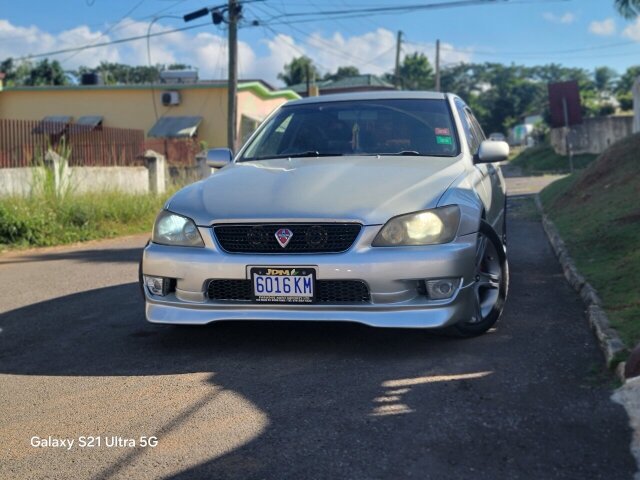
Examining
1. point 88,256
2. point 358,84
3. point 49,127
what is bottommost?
point 88,256

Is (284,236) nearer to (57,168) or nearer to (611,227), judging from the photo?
(611,227)

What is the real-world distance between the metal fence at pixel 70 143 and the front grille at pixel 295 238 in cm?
996

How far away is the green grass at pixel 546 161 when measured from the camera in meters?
29.0

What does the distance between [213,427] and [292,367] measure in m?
0.92

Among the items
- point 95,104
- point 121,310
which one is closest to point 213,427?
point 121,310

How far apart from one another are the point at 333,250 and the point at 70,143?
42.2ft

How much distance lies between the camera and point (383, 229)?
13.8 feet

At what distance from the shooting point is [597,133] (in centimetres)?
3045

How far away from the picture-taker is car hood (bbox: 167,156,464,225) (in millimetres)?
4285

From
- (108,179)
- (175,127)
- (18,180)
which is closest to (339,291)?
(18,180)

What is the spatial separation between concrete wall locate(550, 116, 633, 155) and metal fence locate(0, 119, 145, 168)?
1903 centimetres

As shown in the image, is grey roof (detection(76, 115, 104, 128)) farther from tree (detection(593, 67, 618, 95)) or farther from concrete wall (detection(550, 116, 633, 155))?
tree (detection(593, 67, 618, 95))

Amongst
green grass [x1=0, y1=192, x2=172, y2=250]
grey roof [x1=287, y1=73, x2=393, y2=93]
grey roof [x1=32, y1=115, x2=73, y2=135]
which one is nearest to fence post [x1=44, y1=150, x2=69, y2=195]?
green grass [x1=0, y1=192, x2=172, y2=250]

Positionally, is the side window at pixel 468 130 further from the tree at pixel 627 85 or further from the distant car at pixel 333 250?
the tree at pixel 627 85
